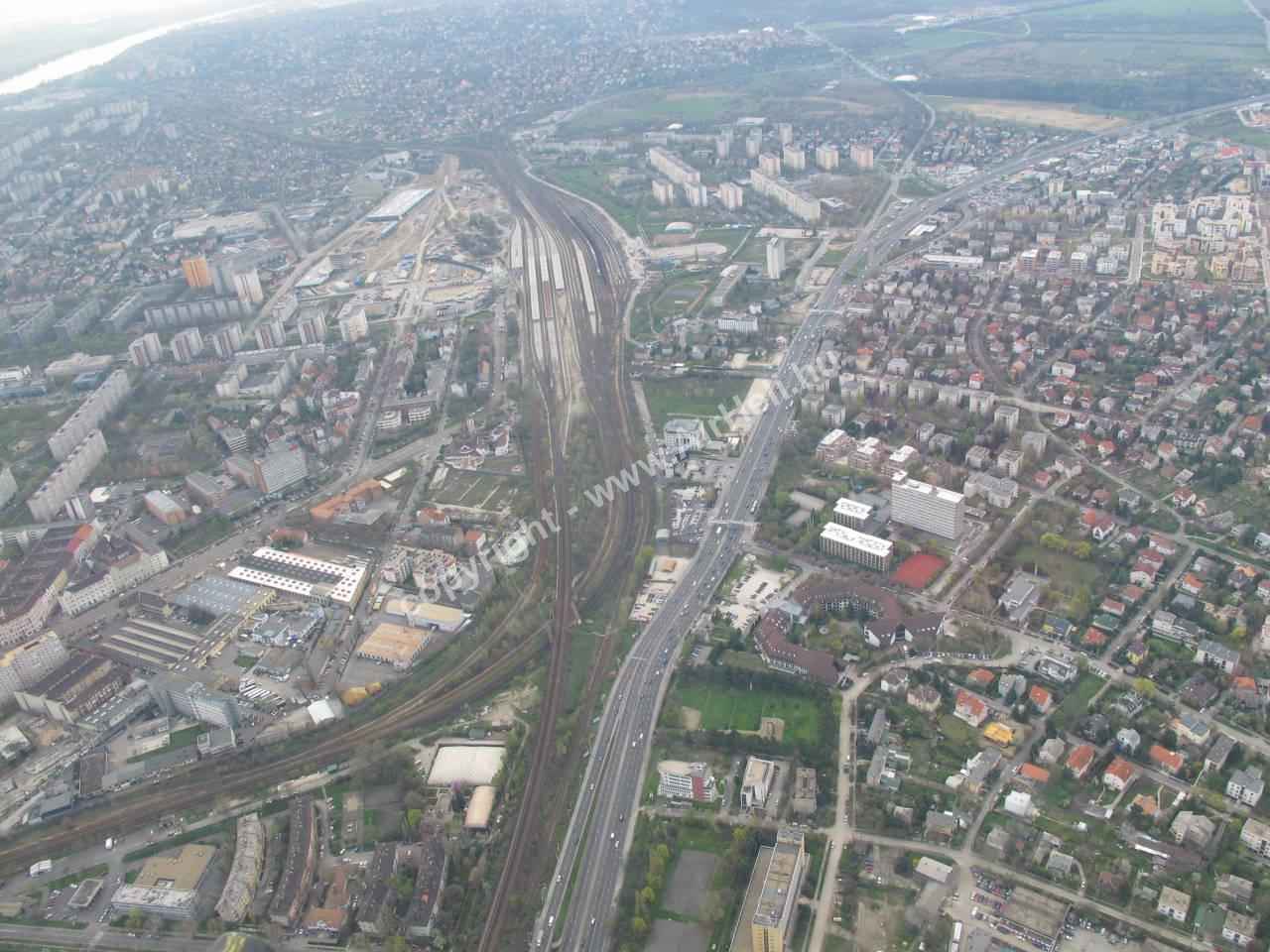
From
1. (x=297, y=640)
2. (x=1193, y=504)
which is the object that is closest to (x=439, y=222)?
(x=297, y=640)

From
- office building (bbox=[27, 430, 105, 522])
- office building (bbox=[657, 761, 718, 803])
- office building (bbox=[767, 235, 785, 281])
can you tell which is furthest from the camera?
office building (bbox=[767, 235, 785, 281])

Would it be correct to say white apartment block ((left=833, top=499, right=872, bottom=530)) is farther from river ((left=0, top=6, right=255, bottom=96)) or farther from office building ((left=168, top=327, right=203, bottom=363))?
river ((left=0, top=6, right=255, bottom=96))

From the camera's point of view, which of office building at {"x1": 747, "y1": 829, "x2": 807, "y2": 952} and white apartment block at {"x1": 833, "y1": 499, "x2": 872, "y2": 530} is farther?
white apartment block at {"x1": 833, "y1": 499, "x2": 872, "y2": 530}

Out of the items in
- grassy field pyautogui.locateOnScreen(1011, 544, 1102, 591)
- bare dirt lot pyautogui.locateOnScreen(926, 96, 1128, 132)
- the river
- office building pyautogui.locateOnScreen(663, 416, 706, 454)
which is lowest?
grassy field pyautogui.locateOnScreen(1011, 544, 1102, 591)

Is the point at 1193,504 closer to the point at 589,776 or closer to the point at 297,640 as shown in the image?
the point at 589,776

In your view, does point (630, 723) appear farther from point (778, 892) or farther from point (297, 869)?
point (297, 869)

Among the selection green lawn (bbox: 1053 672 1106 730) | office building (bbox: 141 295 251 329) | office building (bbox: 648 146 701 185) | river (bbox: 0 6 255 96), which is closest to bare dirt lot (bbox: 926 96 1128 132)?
office building (bbox: 648 146 701 185)

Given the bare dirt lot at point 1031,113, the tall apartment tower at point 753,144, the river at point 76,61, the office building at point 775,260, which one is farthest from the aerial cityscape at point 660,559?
the river at point 76,61
